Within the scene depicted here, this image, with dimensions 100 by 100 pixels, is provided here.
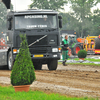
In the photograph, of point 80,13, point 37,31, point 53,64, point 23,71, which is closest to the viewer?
point 23,71

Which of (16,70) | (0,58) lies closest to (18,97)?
(16,70)

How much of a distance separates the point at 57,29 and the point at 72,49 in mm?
20075

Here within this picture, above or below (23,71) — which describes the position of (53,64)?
below

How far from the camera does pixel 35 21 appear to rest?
52.9 feet

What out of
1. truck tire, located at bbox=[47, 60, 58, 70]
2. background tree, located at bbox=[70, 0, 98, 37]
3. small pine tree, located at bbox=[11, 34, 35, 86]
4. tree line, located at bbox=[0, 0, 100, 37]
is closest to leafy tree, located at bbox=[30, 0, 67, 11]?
tree line, located at bbox=[0, 0, 100, 37]

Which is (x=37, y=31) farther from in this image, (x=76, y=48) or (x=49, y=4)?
(x=49, y=4)

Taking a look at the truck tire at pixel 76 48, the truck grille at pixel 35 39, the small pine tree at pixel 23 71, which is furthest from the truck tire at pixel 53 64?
the truck tire at pixel 76 48

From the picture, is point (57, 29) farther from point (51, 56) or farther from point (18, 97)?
point (18, 97)

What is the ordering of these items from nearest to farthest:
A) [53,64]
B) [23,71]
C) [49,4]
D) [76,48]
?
[23,71] → [53,64] → [76,48] → [49,4]

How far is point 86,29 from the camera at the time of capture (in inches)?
3351

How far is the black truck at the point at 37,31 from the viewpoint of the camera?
52.2 feet

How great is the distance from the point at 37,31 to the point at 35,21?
0.51m

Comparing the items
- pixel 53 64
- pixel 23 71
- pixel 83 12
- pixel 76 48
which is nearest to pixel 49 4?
pixel 83 12

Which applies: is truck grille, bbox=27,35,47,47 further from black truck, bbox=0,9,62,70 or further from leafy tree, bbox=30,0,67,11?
leafy tree, bbox=30,0,67,11
